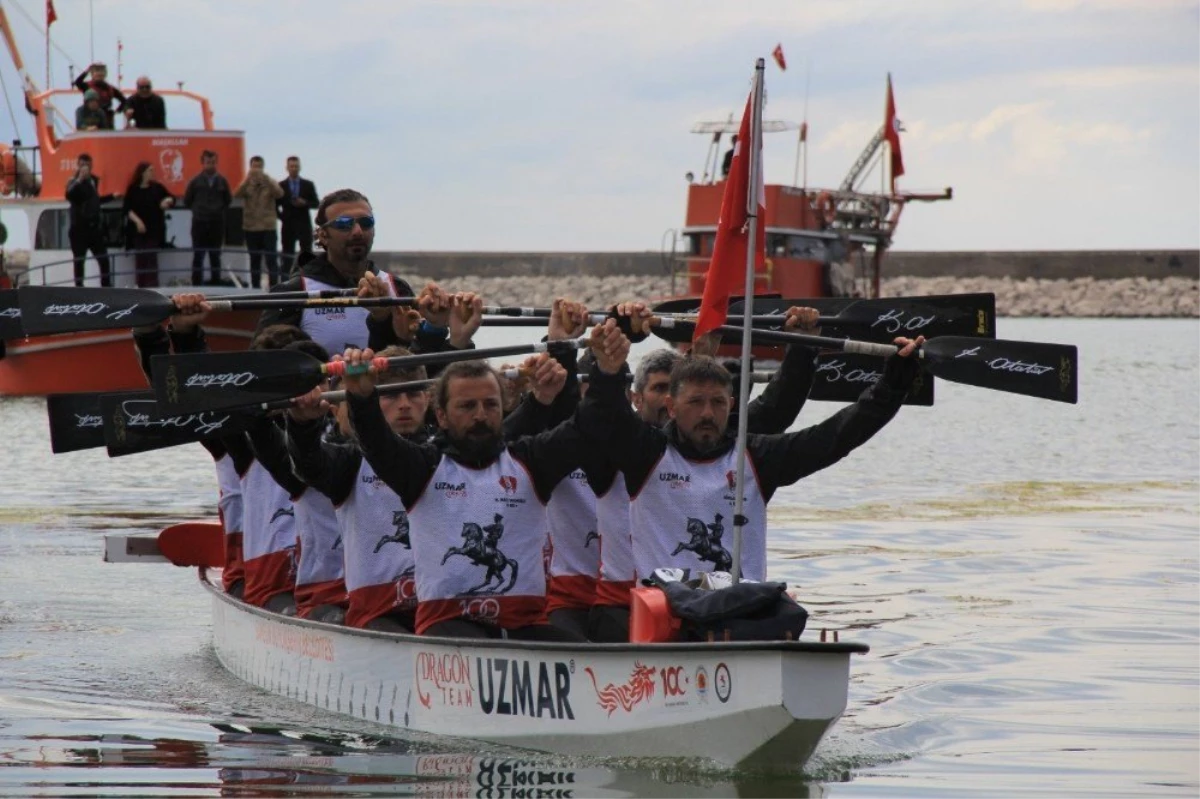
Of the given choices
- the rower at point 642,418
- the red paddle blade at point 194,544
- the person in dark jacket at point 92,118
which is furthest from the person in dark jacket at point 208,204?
the rower at point 642,418

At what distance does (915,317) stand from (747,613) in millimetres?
3033

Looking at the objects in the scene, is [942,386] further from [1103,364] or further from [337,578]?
[337,578]

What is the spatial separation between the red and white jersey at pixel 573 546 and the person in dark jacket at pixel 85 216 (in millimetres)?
16684

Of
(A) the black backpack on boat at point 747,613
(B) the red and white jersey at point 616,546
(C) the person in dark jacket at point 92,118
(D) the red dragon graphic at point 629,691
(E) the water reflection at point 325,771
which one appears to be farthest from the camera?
(C) the person in dark jacket at point 92,118

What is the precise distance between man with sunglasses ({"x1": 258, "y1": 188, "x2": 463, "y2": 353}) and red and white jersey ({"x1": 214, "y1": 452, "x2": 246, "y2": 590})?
3.42ft

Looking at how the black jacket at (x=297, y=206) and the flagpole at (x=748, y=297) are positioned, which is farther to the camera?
the black jacket at (x=297, y=206)

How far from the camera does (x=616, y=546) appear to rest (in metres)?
8.99

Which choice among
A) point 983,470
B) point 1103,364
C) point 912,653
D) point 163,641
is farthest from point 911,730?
point 1103,364

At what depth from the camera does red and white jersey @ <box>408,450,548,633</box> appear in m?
8.48

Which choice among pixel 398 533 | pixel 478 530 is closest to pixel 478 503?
pixel 478 530

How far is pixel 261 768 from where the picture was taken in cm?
847

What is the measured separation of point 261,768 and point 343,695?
714 millimetres

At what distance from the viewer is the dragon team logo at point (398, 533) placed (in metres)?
9.12

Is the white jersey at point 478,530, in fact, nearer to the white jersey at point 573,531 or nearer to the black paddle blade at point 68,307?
the white jersey at point 573,531
